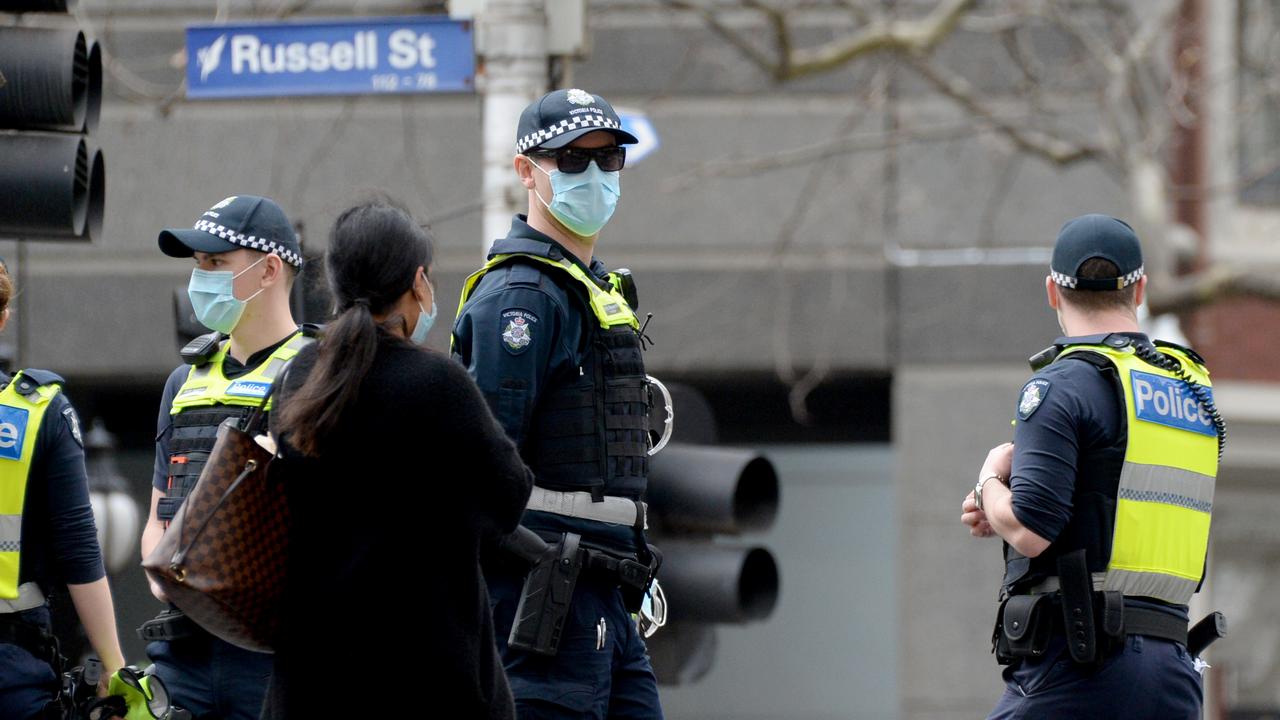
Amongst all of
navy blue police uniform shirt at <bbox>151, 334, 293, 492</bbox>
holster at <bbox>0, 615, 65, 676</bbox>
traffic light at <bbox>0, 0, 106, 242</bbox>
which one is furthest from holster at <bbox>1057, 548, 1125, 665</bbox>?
traffic light at <bbox>0, 0, 106, 242</bbox>

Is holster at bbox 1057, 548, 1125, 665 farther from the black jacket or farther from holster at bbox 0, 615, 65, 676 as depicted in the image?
holster at bbox 0, 615, 65, 676

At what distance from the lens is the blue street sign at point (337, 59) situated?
6.62 metres

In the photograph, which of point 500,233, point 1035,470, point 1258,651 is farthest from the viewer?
point 1258,651

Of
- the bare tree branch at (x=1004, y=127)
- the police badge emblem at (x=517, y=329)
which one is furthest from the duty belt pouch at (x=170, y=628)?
the bare tree branch at (x=1004, y=127)

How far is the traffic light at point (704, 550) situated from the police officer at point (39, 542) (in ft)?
6.25

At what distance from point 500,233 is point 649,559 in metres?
2.41

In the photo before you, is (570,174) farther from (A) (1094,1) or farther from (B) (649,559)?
(A) (1094,1)

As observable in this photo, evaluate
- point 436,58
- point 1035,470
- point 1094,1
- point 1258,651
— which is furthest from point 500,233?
point 1258,651

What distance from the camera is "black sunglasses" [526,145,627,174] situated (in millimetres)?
4539

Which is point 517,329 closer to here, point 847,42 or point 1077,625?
point 1077,625

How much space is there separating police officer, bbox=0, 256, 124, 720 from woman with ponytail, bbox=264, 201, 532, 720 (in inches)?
57.0

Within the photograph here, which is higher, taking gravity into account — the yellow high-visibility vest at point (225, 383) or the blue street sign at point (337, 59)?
the blue street sign at point (337, 59)

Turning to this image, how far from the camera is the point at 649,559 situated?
4434mm

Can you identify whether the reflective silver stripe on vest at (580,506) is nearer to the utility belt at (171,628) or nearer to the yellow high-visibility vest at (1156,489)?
the utility belt at (171,628)
